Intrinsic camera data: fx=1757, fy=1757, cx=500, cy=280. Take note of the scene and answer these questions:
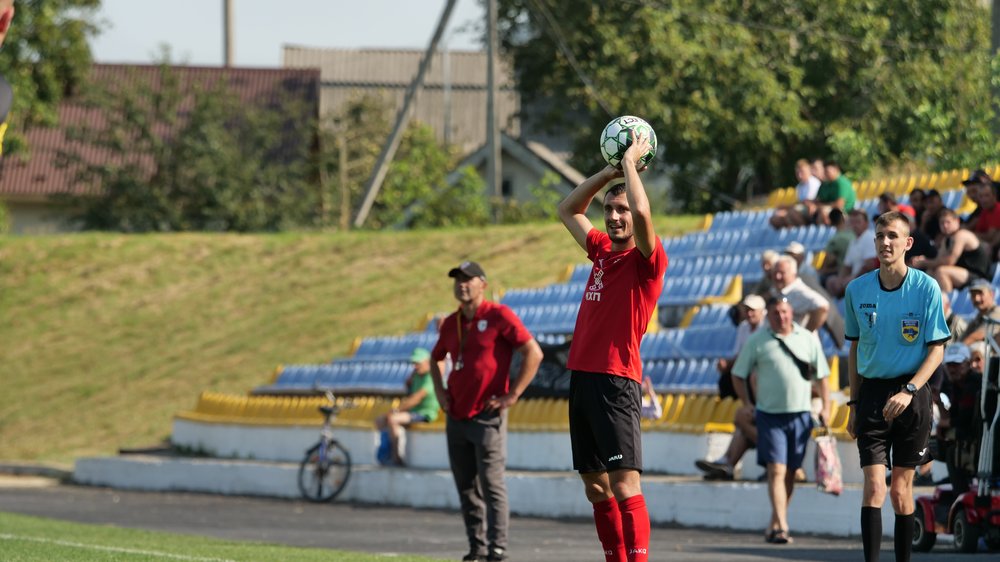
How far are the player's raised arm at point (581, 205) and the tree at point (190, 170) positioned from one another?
136 feet

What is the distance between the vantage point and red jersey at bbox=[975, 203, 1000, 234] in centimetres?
1786

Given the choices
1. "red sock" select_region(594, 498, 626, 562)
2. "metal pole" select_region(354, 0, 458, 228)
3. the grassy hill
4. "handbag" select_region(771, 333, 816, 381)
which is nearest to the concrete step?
"handbag" select_region(771, 333, 816, 381)

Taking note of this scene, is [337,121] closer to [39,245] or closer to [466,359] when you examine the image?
[39,245]

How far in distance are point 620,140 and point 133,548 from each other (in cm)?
625

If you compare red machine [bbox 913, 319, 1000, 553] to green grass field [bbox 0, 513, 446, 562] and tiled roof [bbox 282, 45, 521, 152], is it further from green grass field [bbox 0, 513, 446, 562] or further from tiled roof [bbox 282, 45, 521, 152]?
tiled roof [bbox 282, 45, 521, 152]

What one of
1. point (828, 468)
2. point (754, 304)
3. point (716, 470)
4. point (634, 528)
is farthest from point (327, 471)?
point (634, 528)

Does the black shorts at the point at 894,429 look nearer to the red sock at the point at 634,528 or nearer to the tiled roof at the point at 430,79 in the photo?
the red sock at the point at 634,528

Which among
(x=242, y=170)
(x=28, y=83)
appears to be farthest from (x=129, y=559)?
(x=28, y=83)

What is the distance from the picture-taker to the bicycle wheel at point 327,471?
21219 millimetres

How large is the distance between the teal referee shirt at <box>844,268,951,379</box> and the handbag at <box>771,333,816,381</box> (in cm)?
404

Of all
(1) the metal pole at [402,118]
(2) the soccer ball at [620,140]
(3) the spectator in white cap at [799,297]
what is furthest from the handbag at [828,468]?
(1) the metal pole at [402,118]

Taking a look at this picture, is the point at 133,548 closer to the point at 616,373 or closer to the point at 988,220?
the point at 616,373

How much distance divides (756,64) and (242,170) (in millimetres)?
15307

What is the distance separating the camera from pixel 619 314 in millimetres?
8758
